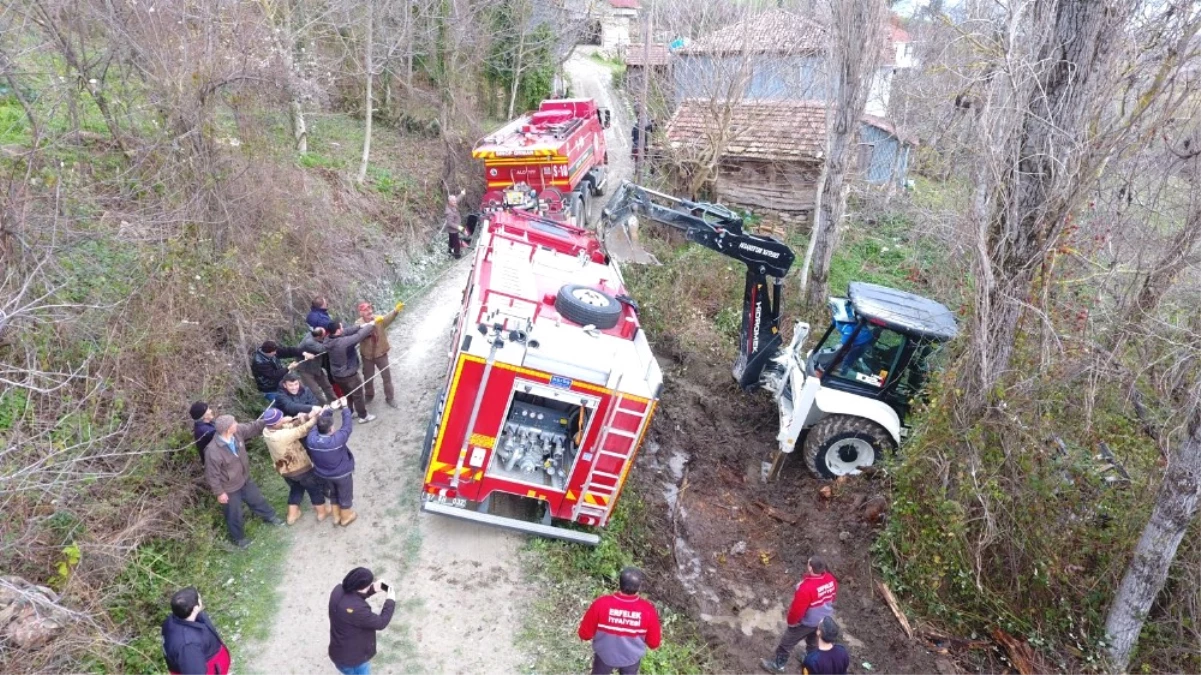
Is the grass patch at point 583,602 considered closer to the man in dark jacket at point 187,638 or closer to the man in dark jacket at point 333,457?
the man in dark jacket at point 333,457

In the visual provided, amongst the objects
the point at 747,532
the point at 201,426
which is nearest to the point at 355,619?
the point at 201,426

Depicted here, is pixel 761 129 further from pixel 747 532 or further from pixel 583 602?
pixel 583 602

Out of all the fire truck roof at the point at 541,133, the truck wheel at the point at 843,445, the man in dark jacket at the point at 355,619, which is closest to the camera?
the man in dark jacket at the point at 355,619

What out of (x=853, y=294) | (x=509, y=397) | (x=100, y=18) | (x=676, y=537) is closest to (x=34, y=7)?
(x=100, y=18)

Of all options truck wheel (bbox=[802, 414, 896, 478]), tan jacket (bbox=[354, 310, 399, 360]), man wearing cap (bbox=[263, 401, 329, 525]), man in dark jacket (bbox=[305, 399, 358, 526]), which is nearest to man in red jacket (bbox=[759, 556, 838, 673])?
truck wheel (bbox=[802, 414, 896, 478])

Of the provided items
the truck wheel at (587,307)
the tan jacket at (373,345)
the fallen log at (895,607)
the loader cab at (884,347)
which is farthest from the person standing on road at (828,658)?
the tan jacket at (373,345)
